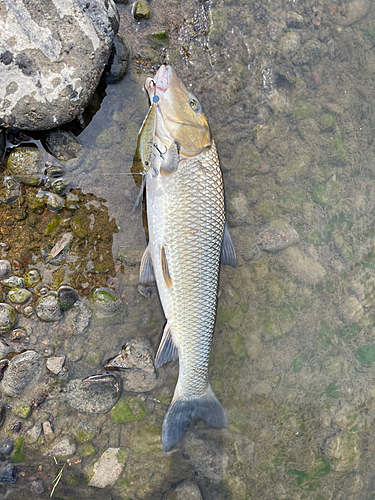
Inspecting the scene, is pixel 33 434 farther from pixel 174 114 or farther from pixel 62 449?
pixel 174 114

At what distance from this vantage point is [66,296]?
319 cm

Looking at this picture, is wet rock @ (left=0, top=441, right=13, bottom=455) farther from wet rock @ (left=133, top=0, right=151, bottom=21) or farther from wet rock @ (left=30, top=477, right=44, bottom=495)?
wet rock @ (left=133, top=0, right=151, bottom=21)

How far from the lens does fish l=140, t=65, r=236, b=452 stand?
2816 mm

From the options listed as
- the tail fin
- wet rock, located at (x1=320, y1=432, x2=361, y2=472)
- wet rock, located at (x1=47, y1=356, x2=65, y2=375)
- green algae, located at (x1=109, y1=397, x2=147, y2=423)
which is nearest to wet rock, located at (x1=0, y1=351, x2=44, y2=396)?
wet rock, located at (x1=47, y1=356, x2=65, y2=375)

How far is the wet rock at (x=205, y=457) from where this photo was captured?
3.51 m

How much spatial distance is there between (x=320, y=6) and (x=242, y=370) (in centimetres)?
373

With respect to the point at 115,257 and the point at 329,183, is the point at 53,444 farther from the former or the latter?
the point at 329,183

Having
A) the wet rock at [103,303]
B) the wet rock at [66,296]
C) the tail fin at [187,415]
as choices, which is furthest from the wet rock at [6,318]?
the tail fin at [187,415]

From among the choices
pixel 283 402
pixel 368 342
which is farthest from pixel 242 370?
pixel 368 342

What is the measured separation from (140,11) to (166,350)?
302cm

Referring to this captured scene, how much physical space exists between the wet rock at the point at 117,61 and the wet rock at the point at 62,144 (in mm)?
624

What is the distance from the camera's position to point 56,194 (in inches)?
125

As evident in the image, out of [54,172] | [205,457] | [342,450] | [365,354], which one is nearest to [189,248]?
[54,172]

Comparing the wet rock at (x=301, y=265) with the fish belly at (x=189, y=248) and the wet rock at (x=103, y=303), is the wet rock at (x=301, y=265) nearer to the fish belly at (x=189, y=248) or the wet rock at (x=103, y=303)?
the fish belly at (x=189, y=248)
